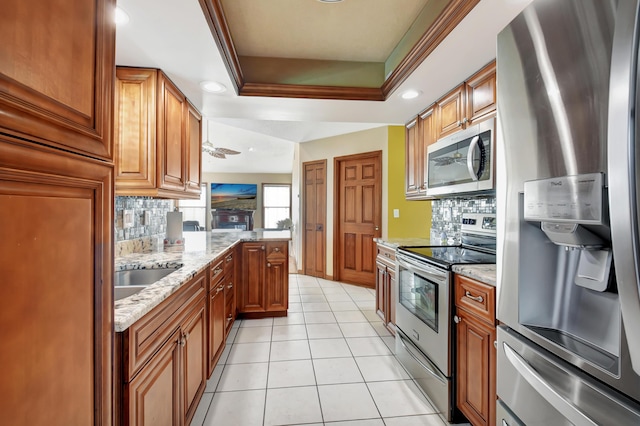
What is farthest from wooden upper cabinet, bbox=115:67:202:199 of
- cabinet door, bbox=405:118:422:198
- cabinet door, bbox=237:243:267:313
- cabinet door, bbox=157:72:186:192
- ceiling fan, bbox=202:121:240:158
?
ceiling fan, bbox=202:121:240:158

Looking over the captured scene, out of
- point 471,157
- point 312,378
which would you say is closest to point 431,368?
point 312,378

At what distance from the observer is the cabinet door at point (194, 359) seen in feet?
4.75

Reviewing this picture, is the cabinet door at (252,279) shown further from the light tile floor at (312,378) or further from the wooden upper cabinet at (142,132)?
the wooden upper cabinet at (142,132)

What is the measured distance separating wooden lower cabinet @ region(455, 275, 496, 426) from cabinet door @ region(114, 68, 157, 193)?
195cm

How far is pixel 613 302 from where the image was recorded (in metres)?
0.80

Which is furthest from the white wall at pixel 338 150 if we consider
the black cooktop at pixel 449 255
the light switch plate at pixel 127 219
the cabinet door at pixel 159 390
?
the cabinet door at pixel 159 390

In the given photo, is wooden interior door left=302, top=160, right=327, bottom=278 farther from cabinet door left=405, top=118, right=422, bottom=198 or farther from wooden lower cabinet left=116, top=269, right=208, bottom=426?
wooden lower cabinet left=116, top=269, right=208, bottom=426

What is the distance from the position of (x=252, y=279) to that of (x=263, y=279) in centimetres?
12

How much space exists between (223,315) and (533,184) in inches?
87.8

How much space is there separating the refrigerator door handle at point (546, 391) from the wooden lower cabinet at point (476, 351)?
1.02ft

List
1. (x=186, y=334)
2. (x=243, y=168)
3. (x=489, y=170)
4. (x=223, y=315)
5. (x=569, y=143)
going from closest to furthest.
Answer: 1. (x=569, y=143)
2. (x=186, y=334)
3. (x=489, y=170)
4. (x=223, y=315)
5. (x=243, y=168)

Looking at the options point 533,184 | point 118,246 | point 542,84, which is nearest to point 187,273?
point 118,246

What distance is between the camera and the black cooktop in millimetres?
1708

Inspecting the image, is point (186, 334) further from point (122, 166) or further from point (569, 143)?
point (569, 143)
